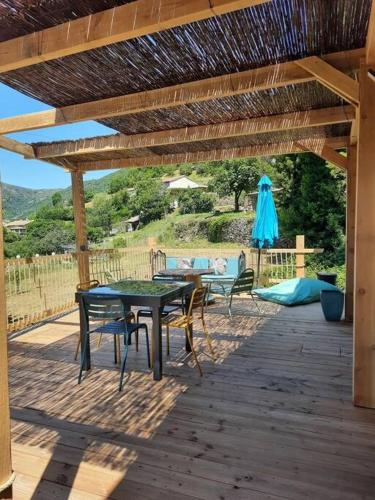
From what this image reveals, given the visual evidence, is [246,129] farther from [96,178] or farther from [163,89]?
[96,178]

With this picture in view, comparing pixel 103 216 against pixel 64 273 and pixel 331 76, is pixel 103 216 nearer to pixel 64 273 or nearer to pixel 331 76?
pixel 64 273

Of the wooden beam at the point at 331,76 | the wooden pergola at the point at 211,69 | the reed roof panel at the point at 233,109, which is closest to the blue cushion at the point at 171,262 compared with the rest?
the reed roof panel at the point at 233,109

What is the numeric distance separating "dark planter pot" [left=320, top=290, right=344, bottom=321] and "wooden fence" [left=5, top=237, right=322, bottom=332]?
1.89 m

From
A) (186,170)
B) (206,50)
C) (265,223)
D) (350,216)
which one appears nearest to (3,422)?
(206,50)

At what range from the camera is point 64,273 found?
609cm

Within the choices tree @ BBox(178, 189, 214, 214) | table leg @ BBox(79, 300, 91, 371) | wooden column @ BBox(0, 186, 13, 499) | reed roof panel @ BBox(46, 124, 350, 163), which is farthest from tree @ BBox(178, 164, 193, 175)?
wooden column @ BBox(0, 186, 13, 499)

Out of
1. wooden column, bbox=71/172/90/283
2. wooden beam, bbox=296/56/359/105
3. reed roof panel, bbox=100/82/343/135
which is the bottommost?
wooden column, bbox=71/172/90/283

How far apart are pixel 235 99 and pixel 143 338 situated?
9.79 ft

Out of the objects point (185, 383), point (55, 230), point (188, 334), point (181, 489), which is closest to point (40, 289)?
point (188, 334)

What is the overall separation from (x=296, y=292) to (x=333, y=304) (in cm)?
124

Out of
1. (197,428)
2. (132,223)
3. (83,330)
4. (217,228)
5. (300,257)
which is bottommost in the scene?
(197,428)

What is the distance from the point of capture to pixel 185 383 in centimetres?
308

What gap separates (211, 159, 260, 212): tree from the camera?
56.2 ft

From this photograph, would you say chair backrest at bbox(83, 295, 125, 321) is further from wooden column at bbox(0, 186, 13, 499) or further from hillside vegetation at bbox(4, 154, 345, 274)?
hillside vegetation at bbox(4, 154, 345, 274)
